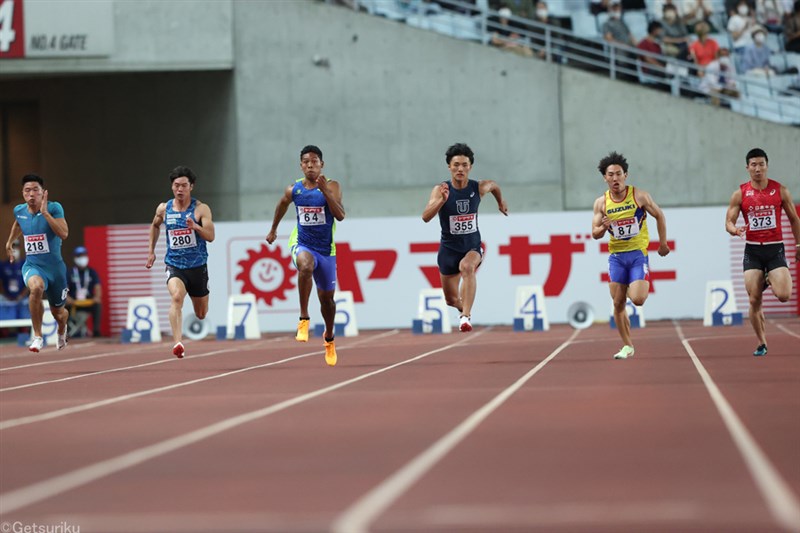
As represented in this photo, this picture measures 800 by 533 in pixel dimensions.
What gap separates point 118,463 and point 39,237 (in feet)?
35.4

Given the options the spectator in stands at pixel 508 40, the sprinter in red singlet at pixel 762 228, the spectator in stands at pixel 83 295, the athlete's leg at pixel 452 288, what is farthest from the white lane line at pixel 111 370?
the spectator in stands at pixel 508 40

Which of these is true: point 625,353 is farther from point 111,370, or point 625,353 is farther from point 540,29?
point 540,29

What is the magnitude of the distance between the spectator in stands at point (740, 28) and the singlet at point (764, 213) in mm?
16698

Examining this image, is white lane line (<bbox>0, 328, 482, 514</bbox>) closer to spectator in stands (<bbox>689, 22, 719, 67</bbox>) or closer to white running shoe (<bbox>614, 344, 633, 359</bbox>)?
white running shoe (<bbox>614, 344, 633, 359</bbox>)

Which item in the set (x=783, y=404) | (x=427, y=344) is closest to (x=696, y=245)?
(x=427, y=344)

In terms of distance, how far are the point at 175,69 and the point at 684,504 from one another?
79.8 ft

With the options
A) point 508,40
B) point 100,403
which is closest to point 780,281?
point 100,403

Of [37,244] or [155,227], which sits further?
[37,244]

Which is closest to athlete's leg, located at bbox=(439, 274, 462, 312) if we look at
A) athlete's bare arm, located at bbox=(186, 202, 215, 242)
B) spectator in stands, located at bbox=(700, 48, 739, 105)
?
athlete's bare arm, located at bbox=(186, 202, 215, 242)

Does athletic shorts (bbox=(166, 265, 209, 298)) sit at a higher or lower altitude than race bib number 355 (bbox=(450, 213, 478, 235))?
lower

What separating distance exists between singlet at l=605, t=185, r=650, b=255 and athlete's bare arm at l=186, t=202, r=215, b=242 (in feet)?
14.7

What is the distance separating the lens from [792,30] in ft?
108

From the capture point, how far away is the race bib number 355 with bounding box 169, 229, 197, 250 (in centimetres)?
1639

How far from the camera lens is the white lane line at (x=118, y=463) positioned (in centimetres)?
657
